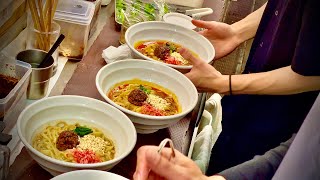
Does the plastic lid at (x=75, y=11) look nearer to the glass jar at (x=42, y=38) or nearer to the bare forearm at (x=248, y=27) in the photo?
the glass jar at (x=42, y=38)

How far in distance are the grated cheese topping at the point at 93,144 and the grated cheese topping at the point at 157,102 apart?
16.3 inches

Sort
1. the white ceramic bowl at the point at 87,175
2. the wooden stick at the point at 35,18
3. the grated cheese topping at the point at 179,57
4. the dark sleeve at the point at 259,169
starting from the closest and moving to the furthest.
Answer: the white ceramic bowl at the point at 87,175 < the dark sleeve at the point at 259,169 < the wooden stick at the point at 35,18 < the grated cheese topping at the point at 179,57

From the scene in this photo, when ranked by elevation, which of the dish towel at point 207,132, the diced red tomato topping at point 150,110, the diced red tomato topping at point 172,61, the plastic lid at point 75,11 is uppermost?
the plastic lid at point 75,11

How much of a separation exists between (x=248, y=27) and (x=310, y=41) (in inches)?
36.1

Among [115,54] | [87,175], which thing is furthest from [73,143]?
[115,54]

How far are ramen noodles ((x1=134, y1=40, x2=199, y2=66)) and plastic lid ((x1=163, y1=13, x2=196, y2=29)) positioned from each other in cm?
23

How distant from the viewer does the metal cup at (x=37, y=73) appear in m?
2.05

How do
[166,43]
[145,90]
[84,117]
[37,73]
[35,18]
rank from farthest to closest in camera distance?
1. [166,43]
2. [145,90]
3. [35,18]
4. [37,73]
5. [84,117]

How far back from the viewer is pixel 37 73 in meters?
2.04

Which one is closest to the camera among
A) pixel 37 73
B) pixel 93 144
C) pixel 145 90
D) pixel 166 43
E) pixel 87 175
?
pixel 87 175

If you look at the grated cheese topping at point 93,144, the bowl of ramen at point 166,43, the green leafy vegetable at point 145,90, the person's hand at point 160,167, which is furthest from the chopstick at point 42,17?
the person's hand at point 160,167

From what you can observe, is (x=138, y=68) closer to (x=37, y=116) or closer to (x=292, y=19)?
(x=37, y=116)

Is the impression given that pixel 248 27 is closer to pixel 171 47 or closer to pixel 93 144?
pixel 171 47

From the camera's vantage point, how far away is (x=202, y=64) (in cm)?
235
